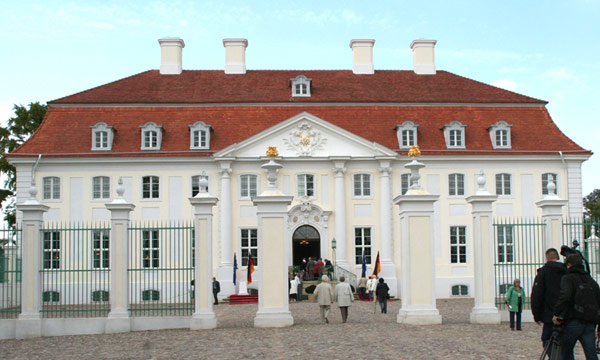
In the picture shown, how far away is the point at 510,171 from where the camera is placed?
36.2 m

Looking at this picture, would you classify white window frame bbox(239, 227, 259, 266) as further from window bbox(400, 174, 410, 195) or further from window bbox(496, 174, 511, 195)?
window bbox(496, 174, 511, 195)

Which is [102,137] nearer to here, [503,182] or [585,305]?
[503,182]

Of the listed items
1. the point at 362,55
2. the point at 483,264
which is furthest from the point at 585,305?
the point at 362,55

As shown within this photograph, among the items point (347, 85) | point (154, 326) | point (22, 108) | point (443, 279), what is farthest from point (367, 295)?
point (22, 108)

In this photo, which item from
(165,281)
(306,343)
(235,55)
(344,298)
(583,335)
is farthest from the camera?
(235,55)

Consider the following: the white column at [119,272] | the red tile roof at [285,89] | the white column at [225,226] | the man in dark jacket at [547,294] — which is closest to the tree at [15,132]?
the red tile roof at [285,89]

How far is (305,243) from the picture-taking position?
36.3 meters

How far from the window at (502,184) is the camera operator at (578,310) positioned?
27284 millimetres

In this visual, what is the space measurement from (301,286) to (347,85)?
12493mm

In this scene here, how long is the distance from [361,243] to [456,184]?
5.33 metres

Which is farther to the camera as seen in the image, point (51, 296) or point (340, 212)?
point (340, 212)

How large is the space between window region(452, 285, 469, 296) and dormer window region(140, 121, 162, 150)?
50.0 feet

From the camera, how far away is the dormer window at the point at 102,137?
3559cm

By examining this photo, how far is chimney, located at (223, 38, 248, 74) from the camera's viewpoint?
4084 centimetres
